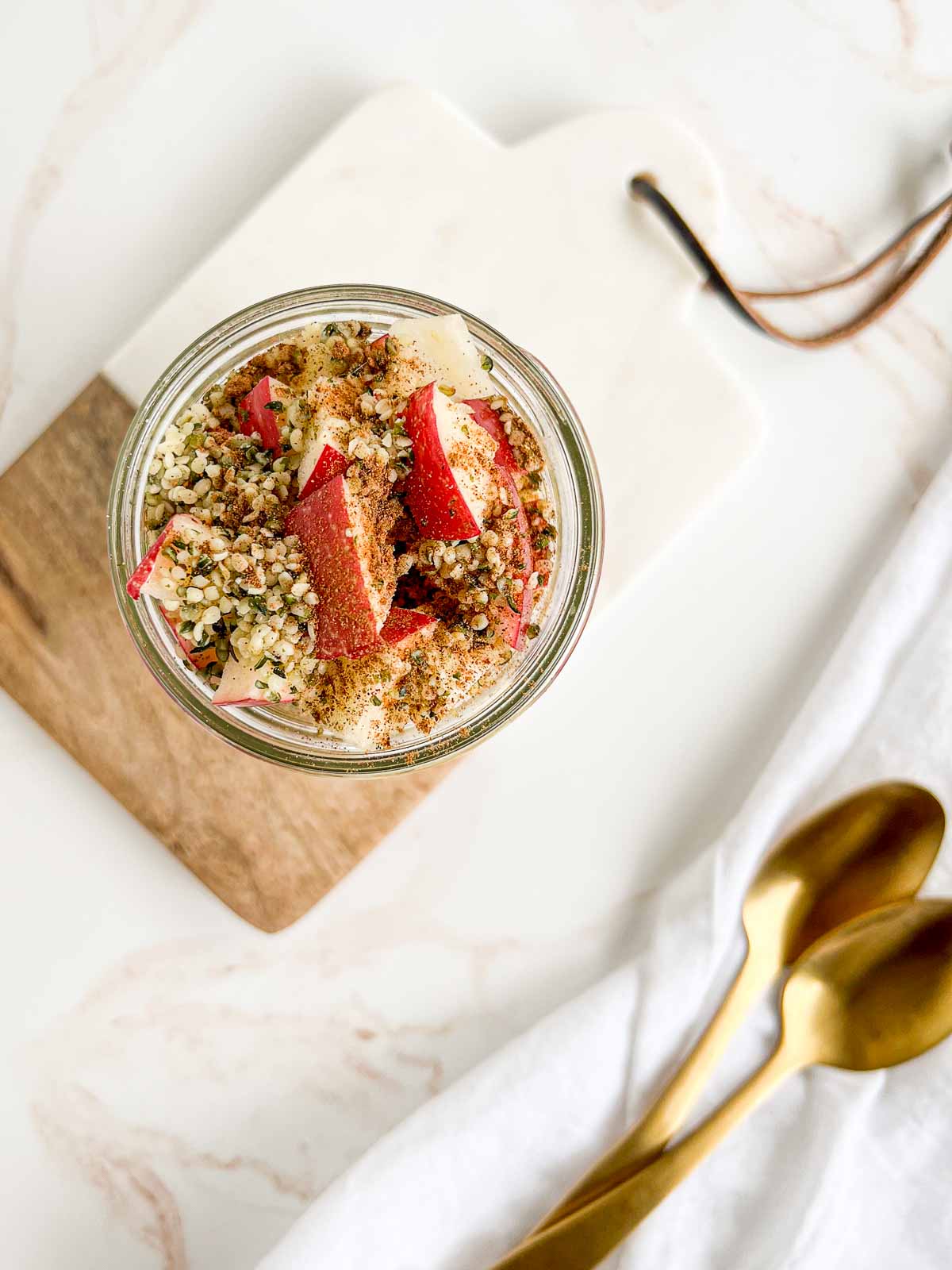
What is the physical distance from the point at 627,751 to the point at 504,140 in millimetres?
624

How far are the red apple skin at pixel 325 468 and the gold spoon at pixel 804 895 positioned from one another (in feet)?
1.89

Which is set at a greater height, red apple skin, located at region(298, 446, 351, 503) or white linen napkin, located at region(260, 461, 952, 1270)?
red apple skin, located at region(298, 446, 351, 503)

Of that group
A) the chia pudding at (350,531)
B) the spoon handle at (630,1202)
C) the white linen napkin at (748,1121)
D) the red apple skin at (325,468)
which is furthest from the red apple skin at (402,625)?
the spoon handle at (630,1202)

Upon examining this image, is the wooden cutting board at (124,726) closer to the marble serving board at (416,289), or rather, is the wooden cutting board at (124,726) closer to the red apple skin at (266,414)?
the marble serving board at (416,289)

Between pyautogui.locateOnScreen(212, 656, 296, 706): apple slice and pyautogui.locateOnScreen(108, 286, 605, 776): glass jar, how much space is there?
0.14ft

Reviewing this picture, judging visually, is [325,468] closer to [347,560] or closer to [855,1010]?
[347,560]

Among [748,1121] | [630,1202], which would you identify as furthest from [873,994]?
[630,1202]

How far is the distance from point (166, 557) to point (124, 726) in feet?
1.04

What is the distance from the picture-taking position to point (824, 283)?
3.36ft

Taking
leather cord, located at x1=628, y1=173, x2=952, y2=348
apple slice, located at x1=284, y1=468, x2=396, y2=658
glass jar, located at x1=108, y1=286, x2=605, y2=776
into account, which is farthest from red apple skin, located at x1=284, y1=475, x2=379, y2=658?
leather cord, located at x1=628, y1=173, x2=952, y2=348

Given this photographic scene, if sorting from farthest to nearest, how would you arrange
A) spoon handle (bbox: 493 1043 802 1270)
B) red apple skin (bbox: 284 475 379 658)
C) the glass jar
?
spoon handle (bbox: 493 1043 802 1270) → the glass jar → red apple skin (bbox: 284 475 379 658)

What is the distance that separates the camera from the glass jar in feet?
2.54

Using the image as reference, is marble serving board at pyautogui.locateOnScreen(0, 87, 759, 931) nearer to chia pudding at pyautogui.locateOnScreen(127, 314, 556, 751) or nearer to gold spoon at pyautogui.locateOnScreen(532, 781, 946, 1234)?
chia pudding at pyautogui.locateOnScreen(127, 314, 556, 751)

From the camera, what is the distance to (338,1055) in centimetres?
101
